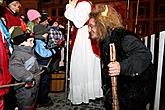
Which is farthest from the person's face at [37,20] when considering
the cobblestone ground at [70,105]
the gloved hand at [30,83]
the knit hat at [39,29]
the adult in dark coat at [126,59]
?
the adult in dark coat at [126,59]

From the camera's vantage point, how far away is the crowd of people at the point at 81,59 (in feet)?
7.23

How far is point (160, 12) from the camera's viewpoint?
6754 mm

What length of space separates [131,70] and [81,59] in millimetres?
2371

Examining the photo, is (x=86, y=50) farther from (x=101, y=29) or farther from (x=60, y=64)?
(x=101, y=29)

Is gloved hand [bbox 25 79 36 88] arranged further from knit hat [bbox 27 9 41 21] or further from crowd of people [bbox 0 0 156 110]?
knit hat [bbox 27 9 41 21]

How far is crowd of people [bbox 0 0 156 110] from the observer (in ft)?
7.23

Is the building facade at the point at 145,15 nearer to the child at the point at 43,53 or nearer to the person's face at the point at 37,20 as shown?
the person's face at the point at 37,20

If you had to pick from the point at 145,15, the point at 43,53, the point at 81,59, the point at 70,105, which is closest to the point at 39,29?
the point at 43,53

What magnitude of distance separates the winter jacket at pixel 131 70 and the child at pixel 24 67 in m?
1.12

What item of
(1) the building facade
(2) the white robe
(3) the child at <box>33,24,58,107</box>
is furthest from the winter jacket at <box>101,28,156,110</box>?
(1) the building facade

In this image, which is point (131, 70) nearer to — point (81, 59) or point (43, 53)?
point (81, 59)

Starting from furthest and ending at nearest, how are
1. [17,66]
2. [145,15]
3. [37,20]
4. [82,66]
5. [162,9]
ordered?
[145,15] < [162,9] < [37,20] < [82,66] < [17,66]

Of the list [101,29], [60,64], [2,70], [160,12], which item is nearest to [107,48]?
[101,29]

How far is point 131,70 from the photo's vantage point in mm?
2133
